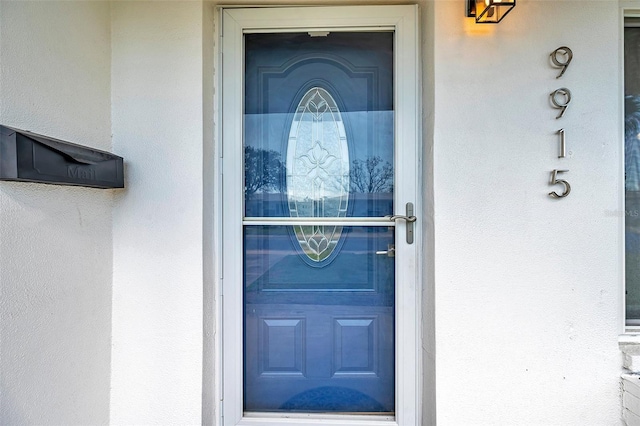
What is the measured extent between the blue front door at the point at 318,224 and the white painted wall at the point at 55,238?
0.60 metres

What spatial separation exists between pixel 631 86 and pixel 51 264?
7.82 feet

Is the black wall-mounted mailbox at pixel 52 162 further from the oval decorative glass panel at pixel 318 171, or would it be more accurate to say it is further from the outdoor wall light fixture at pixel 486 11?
the outdoor wall light fixture at pixel 486 11

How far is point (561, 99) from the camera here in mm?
1423

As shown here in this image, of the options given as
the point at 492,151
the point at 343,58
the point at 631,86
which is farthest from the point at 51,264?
the point at 631,86

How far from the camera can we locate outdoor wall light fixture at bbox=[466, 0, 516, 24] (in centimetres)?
131

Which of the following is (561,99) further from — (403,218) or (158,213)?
(158,213)

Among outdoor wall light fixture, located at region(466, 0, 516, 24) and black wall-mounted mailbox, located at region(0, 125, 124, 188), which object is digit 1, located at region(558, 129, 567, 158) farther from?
black wall-mounted mailbox, located at region(0, 125, 124, 188)

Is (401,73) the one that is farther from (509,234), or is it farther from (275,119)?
(509,234)

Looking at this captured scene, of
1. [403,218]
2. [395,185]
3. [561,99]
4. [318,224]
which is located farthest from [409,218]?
[561,99]

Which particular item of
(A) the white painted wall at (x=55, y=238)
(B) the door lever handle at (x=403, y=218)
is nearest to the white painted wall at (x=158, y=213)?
(A) the white painted wall at (x=55, y=238)

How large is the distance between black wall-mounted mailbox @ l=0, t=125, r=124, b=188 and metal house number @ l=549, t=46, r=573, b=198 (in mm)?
1781

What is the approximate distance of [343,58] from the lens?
1643mm

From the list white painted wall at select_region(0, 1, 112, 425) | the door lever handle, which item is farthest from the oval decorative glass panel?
white painted wall at select_region(0, 1, 112, 425)

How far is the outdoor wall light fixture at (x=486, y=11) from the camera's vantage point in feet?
4.31
